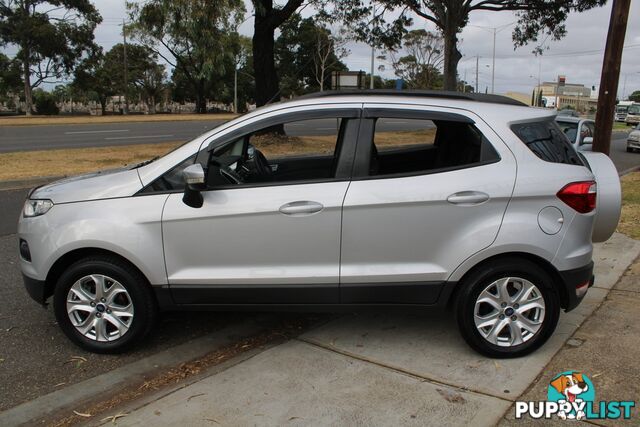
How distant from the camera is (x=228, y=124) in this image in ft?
12.5

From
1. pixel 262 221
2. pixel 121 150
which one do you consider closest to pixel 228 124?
pixel 262 221

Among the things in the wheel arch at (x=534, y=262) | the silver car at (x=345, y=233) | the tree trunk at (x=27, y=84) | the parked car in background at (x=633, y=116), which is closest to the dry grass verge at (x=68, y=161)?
the silver car at (x=345, y=233)

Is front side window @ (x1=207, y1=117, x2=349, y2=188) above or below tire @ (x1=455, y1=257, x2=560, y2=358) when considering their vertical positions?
above

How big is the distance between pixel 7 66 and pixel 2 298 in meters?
54.5

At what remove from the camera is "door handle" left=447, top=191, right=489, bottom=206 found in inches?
139

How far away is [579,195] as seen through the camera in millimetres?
3578

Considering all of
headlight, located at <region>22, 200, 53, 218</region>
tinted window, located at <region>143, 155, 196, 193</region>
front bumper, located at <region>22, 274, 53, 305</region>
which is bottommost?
front bumper, located at <region>22, 274, 53, 305</region>

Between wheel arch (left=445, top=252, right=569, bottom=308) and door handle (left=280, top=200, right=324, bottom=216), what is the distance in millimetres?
1047

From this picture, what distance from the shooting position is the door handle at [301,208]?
11.7 ft

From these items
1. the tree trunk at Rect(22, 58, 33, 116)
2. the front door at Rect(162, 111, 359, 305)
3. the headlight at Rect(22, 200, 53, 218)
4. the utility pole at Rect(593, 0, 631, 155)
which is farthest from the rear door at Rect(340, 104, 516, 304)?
the tree trunk at Rect(22, 58, 33, 116)

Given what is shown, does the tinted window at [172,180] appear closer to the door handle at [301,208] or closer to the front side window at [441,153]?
the door handle at [301,208]

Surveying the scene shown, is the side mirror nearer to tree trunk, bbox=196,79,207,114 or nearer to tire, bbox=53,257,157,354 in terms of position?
tire, bbox=53,257,157,354

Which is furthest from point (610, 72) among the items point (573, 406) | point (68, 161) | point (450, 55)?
point (450, 55)

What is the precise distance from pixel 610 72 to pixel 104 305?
26.5ft
